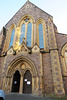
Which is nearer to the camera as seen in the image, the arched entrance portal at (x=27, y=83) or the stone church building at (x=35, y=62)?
the stone church building at (x=35, y=62)

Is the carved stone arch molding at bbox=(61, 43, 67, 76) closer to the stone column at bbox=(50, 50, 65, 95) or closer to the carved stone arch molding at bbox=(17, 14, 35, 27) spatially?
the stone column at bbox=(50, 50, 65, 95)

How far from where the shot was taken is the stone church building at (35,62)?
656 cm

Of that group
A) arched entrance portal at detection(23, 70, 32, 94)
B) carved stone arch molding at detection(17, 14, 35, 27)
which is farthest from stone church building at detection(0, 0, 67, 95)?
carved stone arch molding at detection(17, 14, 35, 27)

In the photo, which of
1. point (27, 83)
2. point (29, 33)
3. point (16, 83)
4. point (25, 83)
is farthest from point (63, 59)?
point (29, 33)

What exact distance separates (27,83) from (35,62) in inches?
98.0

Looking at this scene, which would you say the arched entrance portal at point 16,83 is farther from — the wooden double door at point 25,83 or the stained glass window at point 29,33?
the stained glass window at point 29,33

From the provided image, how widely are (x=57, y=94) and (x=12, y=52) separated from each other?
6.80 metres

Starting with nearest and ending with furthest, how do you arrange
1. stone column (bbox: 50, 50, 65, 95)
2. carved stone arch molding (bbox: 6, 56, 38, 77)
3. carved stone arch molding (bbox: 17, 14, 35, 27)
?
1. stone column (bbox: 50, 50, 65, 95)
2. carved stone arch molding (bbox: 6, 56, 38, 77)
3. carved stone arch molding (bbox: 17, 14, 35, 27)

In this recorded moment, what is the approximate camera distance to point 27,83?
7.46m

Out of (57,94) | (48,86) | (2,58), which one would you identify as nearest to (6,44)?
(2,58)

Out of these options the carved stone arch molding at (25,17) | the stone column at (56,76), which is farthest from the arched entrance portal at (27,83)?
the carved stone arch molding at (25,17)

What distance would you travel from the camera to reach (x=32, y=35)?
10664 millimetres

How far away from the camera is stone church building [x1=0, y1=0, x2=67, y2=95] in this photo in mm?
6559

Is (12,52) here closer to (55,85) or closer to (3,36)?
(3,36)
